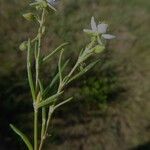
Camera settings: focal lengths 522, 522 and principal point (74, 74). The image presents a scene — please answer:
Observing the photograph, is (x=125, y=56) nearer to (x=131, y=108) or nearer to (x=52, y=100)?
(x=131, y=108)

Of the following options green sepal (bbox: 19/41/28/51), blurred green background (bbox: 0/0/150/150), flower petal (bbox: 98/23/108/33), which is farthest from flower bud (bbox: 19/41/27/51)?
blurred green background (bbox: 0/0/150/150)

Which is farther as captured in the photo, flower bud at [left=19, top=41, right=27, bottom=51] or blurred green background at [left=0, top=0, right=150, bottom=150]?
blurred green background at [left=0, top=0, right=150, bottom=150]

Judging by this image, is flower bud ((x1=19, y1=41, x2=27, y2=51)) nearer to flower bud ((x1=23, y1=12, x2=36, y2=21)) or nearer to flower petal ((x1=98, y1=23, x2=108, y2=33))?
flower bud ((x1=23, y1=12, x2=36, y2=21))

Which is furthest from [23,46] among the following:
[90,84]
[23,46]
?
[90,84]

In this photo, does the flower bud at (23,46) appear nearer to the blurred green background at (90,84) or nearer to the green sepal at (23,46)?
the green sepal at (23,46)

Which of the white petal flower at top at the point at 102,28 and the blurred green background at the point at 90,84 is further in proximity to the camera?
the blurred green background at the point at 90,84

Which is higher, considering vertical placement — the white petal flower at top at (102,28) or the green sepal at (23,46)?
the white petal flower at top at (102,28)

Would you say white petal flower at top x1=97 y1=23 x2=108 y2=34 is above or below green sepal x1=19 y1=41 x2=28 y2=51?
above

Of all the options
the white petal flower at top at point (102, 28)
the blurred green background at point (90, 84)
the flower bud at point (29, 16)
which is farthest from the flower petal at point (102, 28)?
the blurred green background at point (90, 84)
